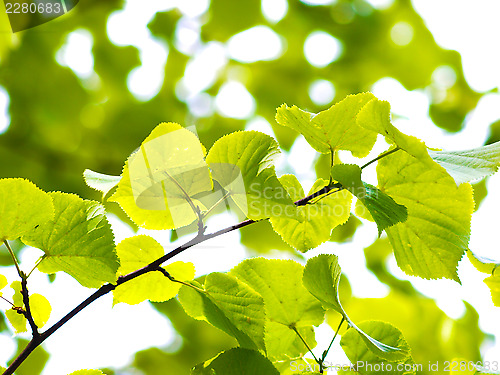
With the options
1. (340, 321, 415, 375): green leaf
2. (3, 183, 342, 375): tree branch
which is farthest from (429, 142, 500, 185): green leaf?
(340, 321, 415, 375): green leaf

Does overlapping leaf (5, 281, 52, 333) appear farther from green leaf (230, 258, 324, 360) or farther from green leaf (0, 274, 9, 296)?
green leaf (230, 258, 324, 360)

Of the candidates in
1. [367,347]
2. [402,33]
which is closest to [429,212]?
[367,347]

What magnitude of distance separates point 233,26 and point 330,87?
2.04ft

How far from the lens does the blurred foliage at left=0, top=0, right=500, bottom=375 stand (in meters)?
1.73

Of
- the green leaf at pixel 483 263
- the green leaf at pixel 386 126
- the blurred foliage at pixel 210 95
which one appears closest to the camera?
the green leaf at pixel 386 126

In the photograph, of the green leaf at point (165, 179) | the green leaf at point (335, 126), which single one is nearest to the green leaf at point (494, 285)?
the green leaf at point (335, 126)

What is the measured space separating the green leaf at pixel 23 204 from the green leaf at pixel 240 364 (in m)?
0.25

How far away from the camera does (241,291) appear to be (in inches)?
19.3

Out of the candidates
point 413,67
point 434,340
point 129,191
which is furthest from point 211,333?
point 413,67

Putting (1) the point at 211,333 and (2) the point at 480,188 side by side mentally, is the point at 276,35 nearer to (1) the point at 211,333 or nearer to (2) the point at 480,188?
(2) the point at 480,188

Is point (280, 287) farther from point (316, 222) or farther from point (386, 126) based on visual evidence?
point (386, 126)

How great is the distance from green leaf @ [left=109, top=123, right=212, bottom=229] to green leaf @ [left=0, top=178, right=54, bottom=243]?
69 millimetres

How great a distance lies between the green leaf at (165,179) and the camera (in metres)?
0.41

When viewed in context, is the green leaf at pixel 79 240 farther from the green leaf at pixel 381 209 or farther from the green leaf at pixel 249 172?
the green leaf at pixel 381 209
